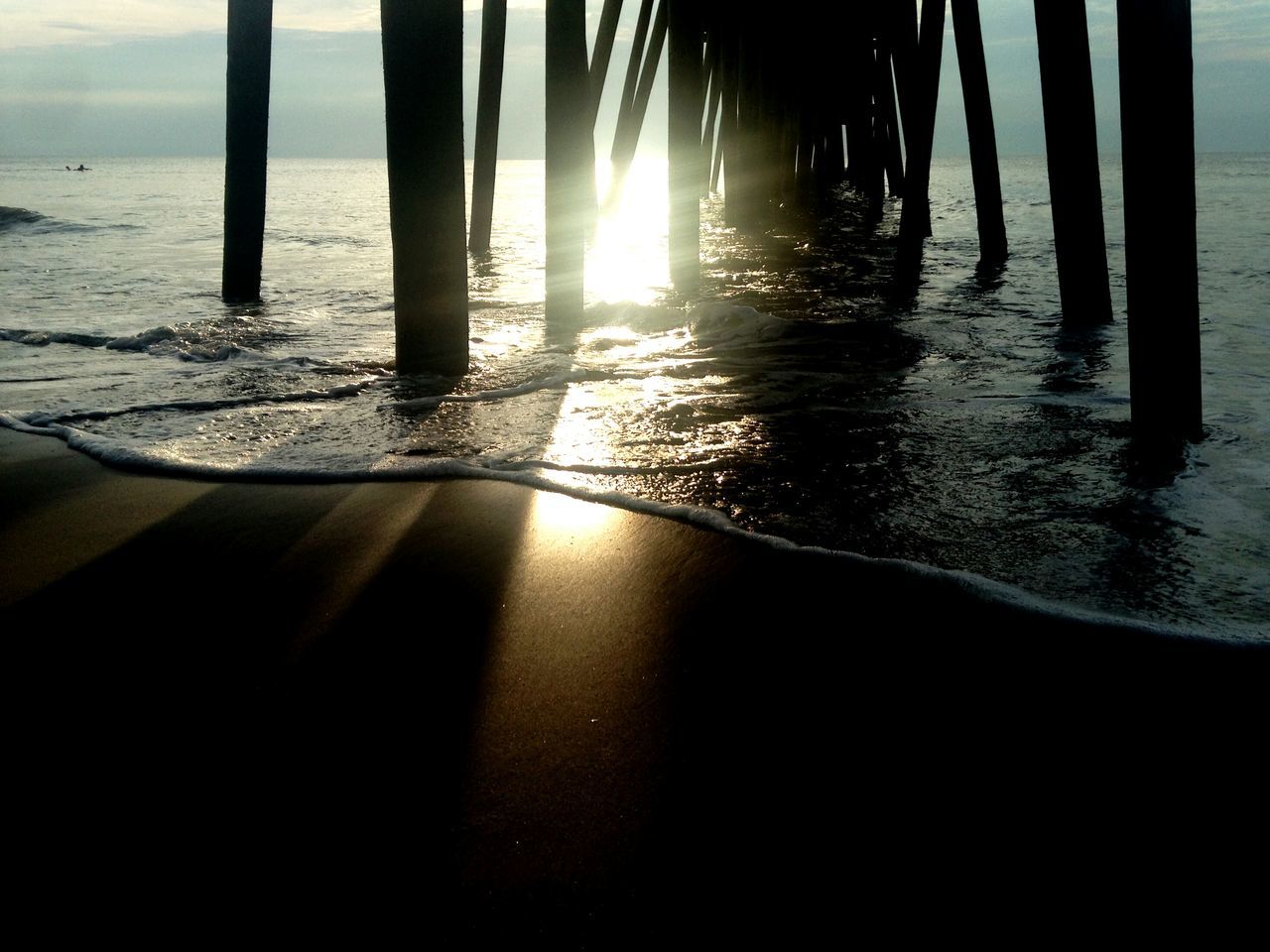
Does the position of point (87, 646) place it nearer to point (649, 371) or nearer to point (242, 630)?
point (242, 630)

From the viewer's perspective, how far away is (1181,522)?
249cm

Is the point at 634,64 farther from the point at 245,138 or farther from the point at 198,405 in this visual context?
the point at 198,405

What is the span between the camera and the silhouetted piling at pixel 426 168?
12.2 feet

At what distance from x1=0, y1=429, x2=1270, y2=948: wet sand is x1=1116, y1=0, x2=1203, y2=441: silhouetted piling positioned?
1296 millimetres

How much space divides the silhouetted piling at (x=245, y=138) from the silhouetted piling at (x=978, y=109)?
4.01 meters

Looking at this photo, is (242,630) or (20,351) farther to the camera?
(20,351)

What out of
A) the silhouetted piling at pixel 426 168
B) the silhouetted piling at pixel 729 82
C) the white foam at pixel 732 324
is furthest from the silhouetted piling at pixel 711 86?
the silhouetted piling at pixel 426 168

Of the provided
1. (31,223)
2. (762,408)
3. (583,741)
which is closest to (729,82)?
(762,408)

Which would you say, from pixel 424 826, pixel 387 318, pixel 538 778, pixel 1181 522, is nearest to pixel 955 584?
pixel 1181 522

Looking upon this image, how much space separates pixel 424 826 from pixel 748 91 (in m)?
9.87

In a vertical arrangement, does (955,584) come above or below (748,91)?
below

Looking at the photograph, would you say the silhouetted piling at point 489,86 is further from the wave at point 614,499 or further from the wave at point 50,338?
the wave at point 614,499

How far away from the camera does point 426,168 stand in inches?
151

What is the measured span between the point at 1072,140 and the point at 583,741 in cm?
365
